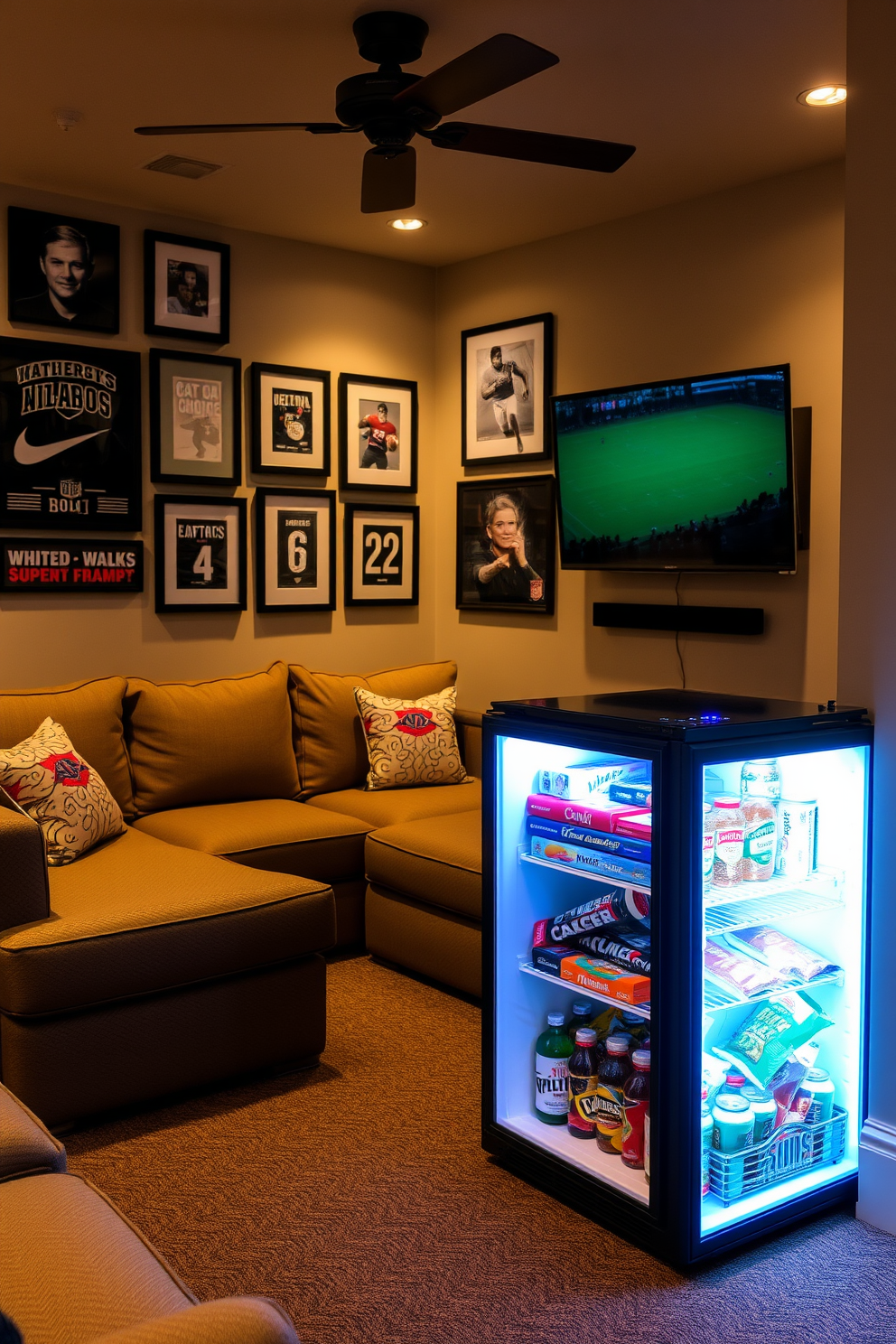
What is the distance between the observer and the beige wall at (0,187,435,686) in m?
4.38

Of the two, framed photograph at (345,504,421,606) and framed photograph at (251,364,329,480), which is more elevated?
framed photograph at (251,364,329,480)

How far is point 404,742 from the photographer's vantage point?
15.3 ft

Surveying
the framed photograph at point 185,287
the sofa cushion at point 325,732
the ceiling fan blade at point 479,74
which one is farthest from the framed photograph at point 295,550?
the ceiling fan blade at point 479,74

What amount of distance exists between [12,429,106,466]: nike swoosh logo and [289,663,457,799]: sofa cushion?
4.05 feet

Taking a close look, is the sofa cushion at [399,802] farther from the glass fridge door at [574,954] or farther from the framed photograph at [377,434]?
the glass fridge door at [574,954]

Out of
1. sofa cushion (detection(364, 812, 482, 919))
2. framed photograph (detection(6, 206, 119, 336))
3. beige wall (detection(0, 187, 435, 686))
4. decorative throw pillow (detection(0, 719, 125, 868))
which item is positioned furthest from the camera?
beige wall (detection(0, 187, 435, 686))

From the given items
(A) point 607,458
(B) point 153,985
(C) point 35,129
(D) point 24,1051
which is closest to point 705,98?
(A) point 607,458

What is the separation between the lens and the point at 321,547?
16.8 ft

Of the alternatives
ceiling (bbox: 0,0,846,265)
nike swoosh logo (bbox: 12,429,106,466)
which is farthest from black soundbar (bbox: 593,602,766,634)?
nike swoosh logo (bbox: 12,429,106,466)

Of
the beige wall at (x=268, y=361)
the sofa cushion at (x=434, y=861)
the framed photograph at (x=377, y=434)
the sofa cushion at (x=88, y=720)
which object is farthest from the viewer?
the framed photograph at (x=377, y=434)

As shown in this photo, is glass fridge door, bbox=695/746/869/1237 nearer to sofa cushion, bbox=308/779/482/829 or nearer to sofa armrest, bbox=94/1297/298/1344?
sofa armrest, bbox=94/1297/298/1344

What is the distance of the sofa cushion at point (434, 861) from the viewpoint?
3.65 m

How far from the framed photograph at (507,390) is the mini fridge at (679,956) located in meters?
2.47

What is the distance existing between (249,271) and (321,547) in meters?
1.20
